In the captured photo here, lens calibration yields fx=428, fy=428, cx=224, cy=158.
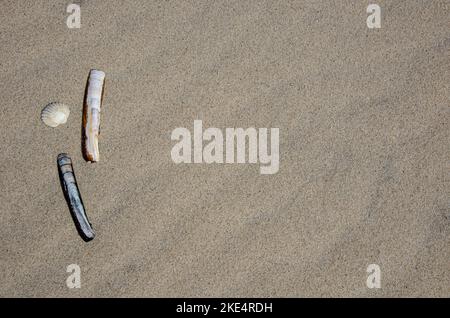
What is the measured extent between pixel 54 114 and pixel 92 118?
0.17 meters

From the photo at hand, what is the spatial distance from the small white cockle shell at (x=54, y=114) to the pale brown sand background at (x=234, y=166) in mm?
34

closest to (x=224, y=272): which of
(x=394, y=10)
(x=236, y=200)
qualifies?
(x=236, y=200)

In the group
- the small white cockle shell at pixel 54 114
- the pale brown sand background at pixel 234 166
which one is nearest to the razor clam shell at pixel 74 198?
the pale brown sand background at pixel 234 166

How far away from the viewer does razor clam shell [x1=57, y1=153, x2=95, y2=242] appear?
70.6 inches

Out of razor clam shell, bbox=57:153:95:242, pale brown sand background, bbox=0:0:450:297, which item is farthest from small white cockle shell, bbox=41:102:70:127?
razor clam shell, bbox=57:153:95:242

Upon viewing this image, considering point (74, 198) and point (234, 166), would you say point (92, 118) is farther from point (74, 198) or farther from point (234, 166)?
point (234, 166)

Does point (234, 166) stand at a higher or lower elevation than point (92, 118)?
lower

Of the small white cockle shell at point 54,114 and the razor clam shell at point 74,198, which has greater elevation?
the small white cockle shell at point 54,114

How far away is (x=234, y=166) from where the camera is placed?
1.90 m

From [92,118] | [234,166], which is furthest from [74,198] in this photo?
[234,166]

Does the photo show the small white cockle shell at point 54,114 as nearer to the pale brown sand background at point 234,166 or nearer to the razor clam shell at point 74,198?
the pale brown sand background at point 234,166

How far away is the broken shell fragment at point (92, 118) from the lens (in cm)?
181

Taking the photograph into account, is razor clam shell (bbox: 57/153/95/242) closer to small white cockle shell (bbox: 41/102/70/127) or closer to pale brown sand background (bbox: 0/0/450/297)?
pale brown sand background (bbox: 0/0/450/297)
